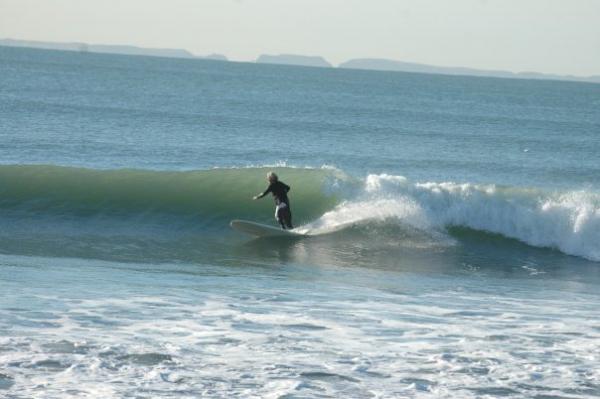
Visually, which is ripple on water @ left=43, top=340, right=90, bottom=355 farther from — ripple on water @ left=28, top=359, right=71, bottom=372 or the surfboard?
the surfboard

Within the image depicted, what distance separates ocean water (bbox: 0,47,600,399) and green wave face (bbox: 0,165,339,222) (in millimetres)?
73

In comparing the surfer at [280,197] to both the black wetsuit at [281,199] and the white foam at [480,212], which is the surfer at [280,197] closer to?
the black wetsuit at [281,199]

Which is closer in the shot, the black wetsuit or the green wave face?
the black wetsuit

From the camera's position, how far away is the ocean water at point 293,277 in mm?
9227

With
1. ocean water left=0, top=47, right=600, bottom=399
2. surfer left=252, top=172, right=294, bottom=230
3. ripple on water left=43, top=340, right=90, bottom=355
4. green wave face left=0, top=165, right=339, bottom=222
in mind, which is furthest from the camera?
green wave face left=0, top=165, right=339, bottom=222

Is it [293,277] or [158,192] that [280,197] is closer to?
[293,277]

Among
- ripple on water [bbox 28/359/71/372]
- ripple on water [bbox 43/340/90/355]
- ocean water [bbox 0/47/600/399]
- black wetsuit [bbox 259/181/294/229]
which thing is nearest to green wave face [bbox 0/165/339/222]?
ocean water [bbox 0/47/600/399]

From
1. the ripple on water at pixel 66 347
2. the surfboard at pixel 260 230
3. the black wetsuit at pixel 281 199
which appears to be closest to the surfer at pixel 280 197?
the black wetsuit at pixel 281 199

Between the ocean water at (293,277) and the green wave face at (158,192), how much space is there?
0.24 ft

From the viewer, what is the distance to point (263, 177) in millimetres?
24984

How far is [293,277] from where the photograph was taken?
49.0 feet

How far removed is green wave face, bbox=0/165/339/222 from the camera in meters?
22.1

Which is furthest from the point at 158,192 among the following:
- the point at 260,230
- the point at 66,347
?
the point at 66,347

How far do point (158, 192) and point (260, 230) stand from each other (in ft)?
18.1
